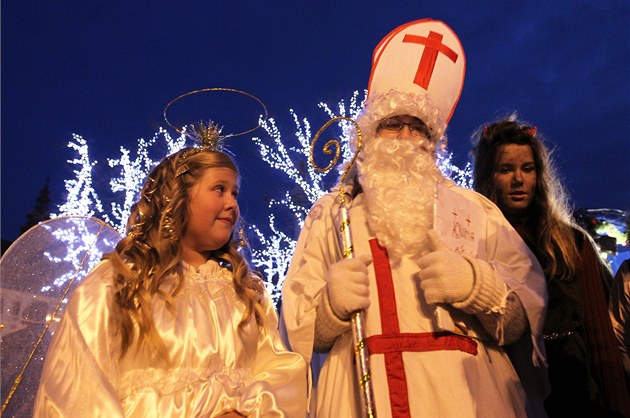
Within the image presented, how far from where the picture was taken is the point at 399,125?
3176 millimetres

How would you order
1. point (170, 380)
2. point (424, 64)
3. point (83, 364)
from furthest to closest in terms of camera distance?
point (424, 64), point (170, 380), point (83, 364)

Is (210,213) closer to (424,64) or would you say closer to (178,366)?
(178,366)

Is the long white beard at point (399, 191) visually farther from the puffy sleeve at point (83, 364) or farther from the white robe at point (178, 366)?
the puffy sleeve at point (83, 364)

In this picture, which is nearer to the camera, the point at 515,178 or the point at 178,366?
the point at 178,366

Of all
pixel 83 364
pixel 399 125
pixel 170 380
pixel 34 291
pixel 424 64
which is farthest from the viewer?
pixel 424 64

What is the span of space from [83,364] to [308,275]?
1.20m

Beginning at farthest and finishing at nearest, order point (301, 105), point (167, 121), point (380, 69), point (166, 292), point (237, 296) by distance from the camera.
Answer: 1. point (301, 105)
2. point (380, 69)
3. point (167, 121)
4. point (237, 296)
5. point (166, 292)

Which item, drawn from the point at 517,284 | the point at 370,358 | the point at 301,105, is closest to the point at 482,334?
the point at 517,284

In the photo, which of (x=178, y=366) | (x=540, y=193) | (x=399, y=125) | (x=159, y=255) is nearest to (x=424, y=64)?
(x=399, y=125)

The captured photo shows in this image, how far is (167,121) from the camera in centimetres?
299

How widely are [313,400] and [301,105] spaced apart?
72432 mm

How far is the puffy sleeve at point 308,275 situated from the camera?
8.80 feet

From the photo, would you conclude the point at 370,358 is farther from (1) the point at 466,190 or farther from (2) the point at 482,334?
(1) the point at 466,190

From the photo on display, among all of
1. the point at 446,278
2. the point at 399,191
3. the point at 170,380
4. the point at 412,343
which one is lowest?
the point at 170,380
